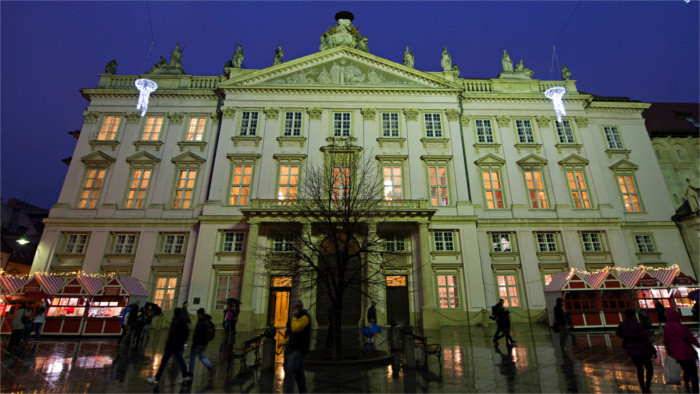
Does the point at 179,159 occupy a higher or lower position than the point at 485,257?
higher

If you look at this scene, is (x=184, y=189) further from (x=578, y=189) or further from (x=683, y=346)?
(x=578, y=189)

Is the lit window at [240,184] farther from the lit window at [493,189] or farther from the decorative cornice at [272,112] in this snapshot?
the lit window at [493,189]

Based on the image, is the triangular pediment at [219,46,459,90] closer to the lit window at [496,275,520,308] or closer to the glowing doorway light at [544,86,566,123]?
the glowing doorway light at [544,86,566,123]

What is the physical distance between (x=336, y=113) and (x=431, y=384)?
2332cm

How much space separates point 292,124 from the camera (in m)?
27.7

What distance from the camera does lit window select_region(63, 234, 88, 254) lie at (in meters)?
24.4

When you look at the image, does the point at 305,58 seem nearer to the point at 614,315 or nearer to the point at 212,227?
the point at 212,227

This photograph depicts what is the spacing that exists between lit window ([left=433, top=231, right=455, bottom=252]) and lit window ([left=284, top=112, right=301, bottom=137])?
1330 centimetres

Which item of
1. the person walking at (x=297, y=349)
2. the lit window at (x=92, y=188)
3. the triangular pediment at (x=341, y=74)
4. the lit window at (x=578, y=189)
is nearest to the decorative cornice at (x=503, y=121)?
the triangular pediment at (x=341, y=74)

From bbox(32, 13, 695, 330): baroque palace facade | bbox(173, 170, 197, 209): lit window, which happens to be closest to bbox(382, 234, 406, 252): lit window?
bbox(32, 13, 695, 330): baroque palace facade

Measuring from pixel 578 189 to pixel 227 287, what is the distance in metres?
27.4

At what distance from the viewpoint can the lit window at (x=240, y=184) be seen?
82.9ft

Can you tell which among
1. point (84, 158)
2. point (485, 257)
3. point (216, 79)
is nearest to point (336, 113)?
point (216, 79)

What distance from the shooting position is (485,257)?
2464 cm
